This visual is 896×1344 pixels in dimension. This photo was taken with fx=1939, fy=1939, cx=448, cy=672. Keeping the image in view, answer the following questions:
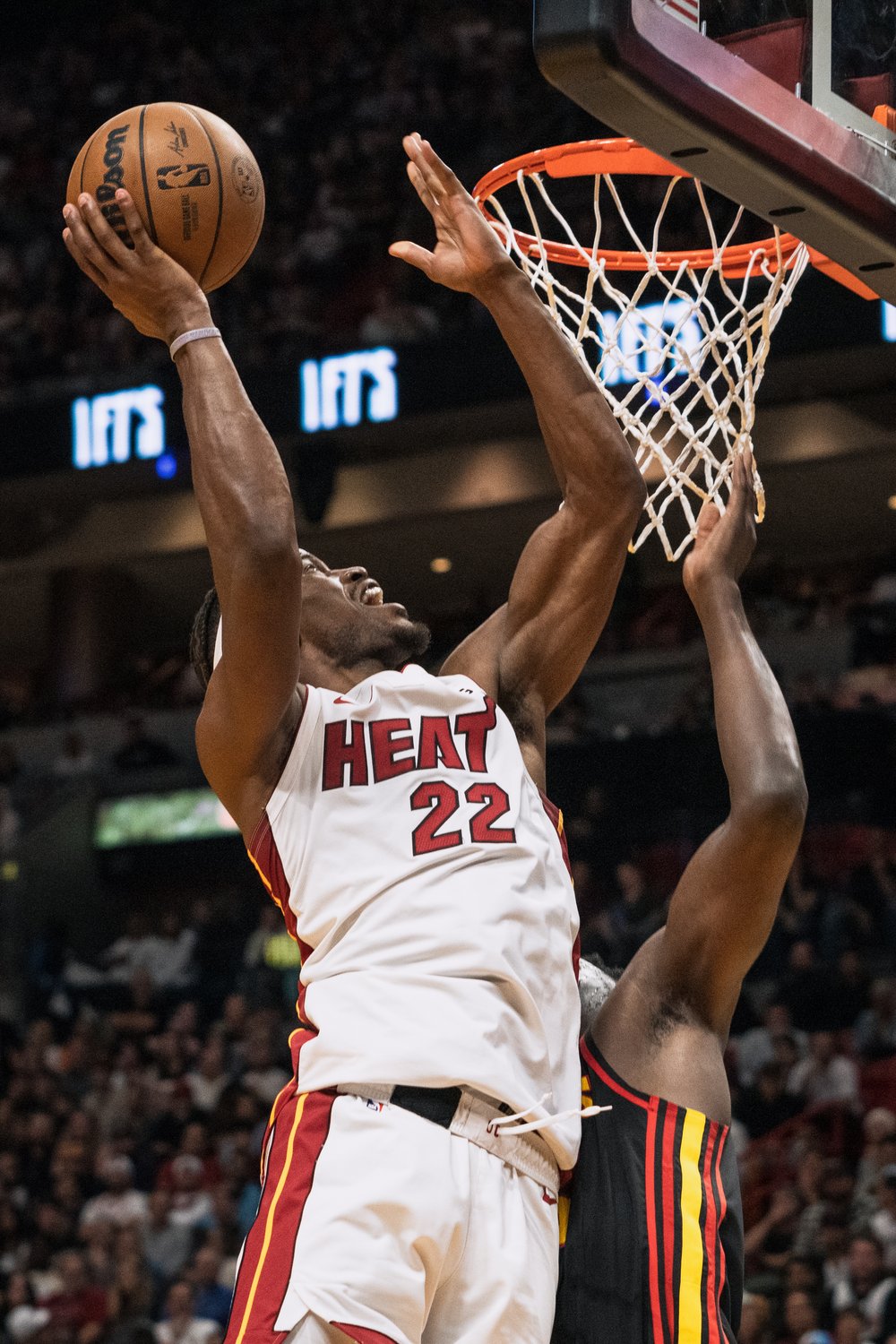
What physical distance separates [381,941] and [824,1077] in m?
6.34

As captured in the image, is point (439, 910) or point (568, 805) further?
point (568, 805)

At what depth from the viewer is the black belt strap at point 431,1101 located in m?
2.64

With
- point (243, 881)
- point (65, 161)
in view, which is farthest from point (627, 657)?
point (65, 161)

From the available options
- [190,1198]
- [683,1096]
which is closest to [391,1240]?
[683,1096]

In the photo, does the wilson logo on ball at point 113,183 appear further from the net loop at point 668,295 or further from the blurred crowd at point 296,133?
the blurred crowd at point 296,133

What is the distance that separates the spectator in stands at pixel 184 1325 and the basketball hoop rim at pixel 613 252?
5365 mm

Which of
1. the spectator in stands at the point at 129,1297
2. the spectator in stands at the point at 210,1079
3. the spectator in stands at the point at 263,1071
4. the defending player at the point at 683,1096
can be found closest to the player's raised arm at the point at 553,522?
the defending player at the point at 683,1096

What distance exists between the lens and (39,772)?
13500 mm

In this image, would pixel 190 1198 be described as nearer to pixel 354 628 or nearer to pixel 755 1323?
pixel 755 1323

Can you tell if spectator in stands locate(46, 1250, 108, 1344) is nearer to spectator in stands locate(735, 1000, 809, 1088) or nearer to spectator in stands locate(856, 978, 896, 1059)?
spectator in stands locate(735, 1000, 809, 1088)

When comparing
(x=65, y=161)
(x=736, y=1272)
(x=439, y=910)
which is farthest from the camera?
(x=65, y=161)

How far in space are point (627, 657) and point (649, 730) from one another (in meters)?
1.09

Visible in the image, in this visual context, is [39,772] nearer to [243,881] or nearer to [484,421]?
[243,881]

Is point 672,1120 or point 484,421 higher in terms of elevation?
point 484,421
